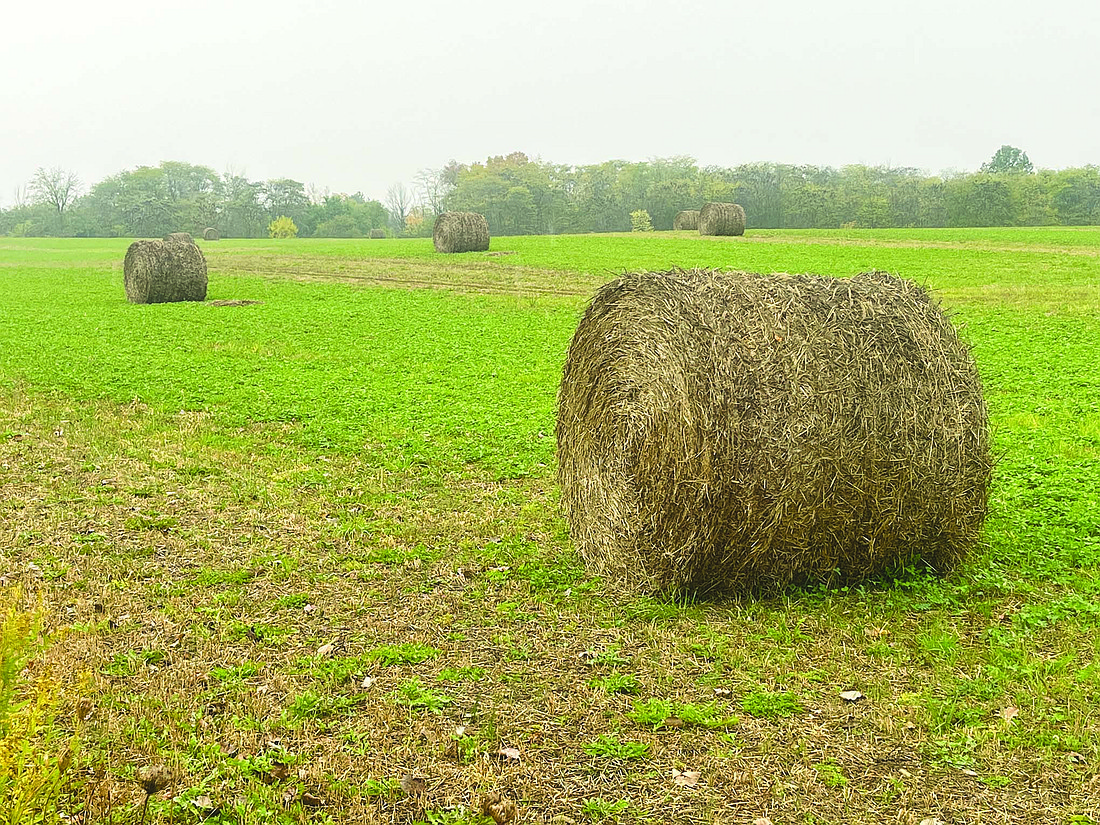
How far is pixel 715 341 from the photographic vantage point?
6871 millimetres

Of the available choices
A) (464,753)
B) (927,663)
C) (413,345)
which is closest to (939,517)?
(927,663)

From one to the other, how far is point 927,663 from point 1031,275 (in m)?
26.7

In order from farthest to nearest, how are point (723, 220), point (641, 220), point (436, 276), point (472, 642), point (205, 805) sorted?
point (641, 220) < point (723, 220) < point (436, 276) < point (472, 642) < point (205, 805)

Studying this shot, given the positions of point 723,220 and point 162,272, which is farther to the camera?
point 723,220

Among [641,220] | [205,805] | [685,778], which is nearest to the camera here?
[205,805]

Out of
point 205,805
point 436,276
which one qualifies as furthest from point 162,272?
point 205,805

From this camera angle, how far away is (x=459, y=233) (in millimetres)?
44406

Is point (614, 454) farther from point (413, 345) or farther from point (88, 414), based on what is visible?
point (413, 345)

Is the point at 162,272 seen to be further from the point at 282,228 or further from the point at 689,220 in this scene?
the point at 282,228

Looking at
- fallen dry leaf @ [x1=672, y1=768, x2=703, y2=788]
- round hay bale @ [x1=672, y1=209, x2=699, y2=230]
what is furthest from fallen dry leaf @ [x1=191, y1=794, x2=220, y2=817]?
round hay bale @ [x1=672, y1=209, x2=699, y2=230]

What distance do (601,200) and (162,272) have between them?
71.9 m

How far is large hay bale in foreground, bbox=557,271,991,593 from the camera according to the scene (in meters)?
6.62

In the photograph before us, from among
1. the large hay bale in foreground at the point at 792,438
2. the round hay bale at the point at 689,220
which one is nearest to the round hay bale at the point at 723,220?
the round hay bale at the point at 689,220

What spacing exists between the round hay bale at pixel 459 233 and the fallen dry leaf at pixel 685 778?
40892mm
